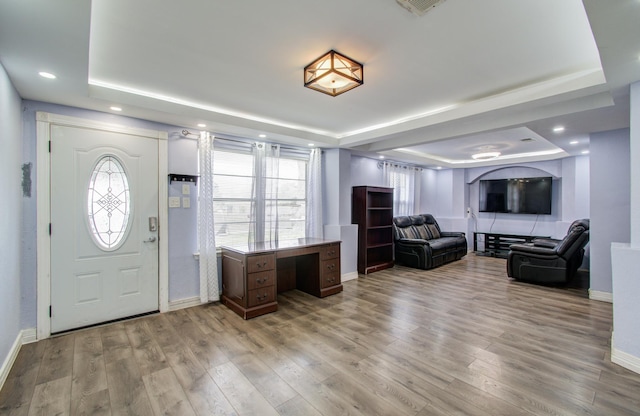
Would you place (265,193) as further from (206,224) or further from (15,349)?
(15,349)

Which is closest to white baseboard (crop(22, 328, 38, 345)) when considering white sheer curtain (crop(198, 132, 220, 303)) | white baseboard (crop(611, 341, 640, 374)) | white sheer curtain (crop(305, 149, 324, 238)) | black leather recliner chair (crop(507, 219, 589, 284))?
white sheer curtain (crop(198, 132, 220, 303))

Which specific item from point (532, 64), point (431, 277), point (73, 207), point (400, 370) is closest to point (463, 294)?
point (431, 277)

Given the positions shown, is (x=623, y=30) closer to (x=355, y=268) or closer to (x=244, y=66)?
(x=244, y=66)

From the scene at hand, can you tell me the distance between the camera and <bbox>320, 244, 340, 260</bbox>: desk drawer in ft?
13.6

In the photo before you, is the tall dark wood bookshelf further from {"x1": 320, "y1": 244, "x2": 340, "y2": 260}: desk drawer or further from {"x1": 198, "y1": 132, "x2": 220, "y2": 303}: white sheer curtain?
{"x1": 198, "y1": 132, "x2": 220, "y2": 303}: white sheer curtain

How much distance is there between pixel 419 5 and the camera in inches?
63.6

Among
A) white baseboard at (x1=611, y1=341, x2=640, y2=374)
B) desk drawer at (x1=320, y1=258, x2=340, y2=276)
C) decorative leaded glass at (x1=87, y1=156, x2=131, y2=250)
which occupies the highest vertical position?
decorative leaded glass at (x1=87, y1=156, x2=131, y2=250)

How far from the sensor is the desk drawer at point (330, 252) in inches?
164

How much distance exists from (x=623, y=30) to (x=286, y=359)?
323 cm

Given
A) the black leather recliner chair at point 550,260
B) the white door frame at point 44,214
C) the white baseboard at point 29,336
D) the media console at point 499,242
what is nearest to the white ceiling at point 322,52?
the white door frame at point 44,214

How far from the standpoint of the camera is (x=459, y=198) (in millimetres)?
7816

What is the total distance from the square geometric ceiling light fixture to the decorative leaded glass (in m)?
2.43

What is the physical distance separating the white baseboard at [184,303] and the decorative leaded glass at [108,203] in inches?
38.6

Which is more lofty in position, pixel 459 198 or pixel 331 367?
pixel 459 198
